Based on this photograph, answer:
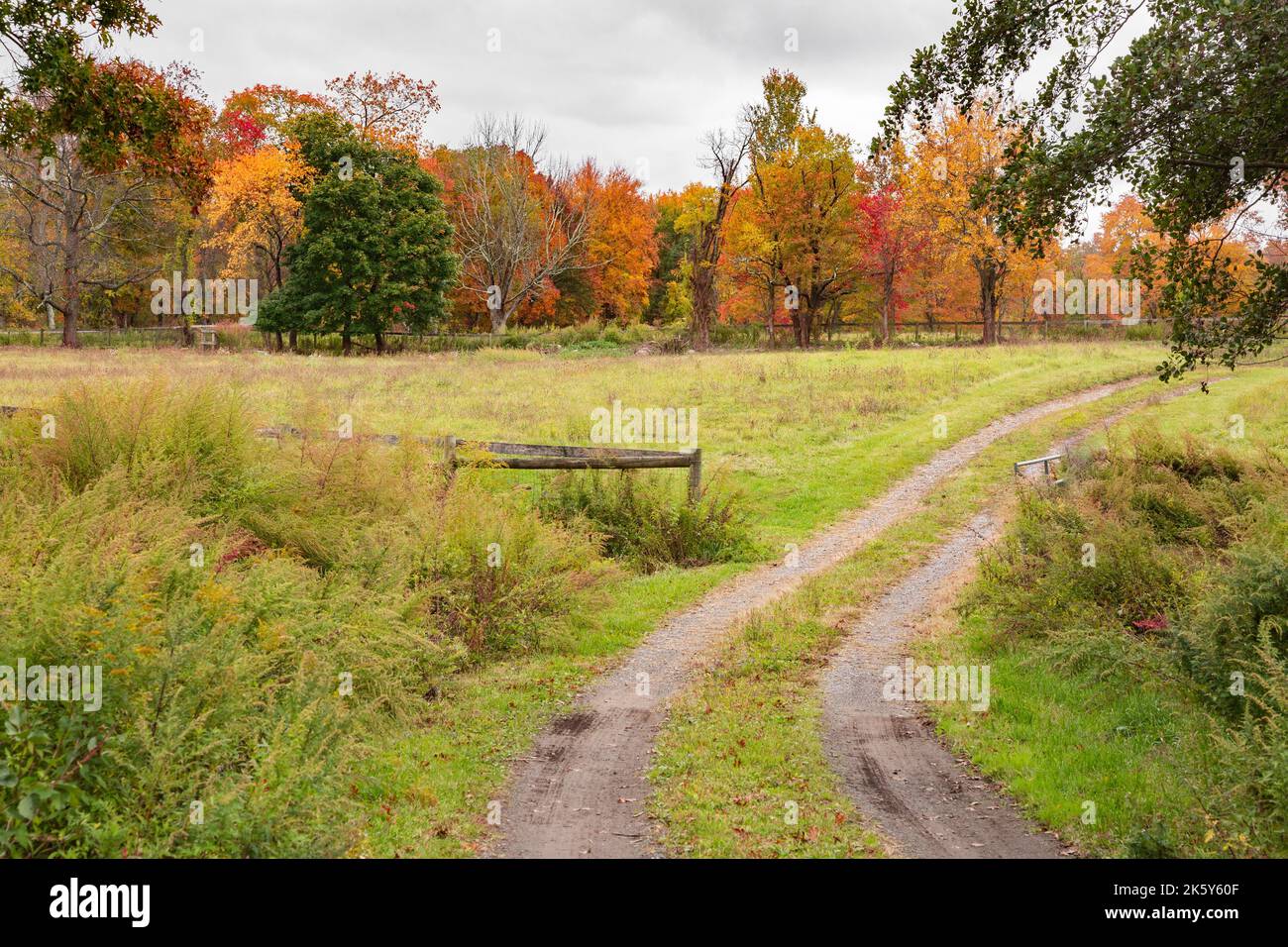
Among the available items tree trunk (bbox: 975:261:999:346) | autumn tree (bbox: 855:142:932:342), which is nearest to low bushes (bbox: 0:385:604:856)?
tree trunk (bbox: 975:261:999:346)

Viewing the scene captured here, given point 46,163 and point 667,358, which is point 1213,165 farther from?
point 46,163

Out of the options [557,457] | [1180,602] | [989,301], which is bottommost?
[1180,602]

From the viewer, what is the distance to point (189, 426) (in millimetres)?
11094

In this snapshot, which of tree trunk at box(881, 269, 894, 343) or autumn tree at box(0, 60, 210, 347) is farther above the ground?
autumn tree at box(0, 60, 210, 347)

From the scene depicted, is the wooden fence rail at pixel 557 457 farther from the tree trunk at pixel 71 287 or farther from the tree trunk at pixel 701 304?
the tree trunk at pixel 71 287

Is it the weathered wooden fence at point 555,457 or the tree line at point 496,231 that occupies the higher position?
the tree line at point 496,231

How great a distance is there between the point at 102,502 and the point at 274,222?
4876 cm

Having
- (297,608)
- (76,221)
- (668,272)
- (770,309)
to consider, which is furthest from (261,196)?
(297,608)

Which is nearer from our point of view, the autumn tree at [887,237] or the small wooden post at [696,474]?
the small wooden post at [696,474]

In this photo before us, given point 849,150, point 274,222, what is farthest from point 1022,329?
point 274,222

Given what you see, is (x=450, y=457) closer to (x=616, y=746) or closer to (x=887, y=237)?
(x=616, y=746)

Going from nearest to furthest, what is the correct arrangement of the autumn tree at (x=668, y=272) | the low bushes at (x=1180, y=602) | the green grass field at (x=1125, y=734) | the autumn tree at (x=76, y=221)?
1. the green grass field at (x=1125, y=734)
2. the low bushes at (x=1180, y=602)
3. the autumn tree at (x=76, y=221)
4. the autumn tree at (x=668, y=272)

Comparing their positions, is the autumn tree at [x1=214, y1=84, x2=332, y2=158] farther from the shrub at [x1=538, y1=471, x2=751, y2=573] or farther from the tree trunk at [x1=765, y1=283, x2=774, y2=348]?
the shrub at [x1=538, y1=471, x2=751, y2=573]

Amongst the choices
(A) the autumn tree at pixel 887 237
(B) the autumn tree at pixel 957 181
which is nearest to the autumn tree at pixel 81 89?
(B) the autumn tree at pixel 957 181
